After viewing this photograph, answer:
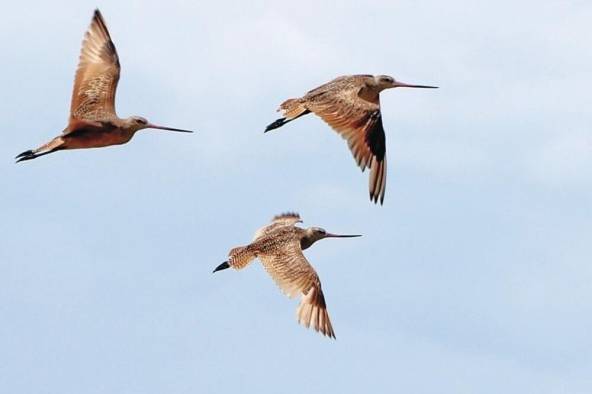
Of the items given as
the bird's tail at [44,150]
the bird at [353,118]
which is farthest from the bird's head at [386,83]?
the bird's tail at [44,150]

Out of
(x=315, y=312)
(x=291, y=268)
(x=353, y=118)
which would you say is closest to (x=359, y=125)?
(x=353, y=118)

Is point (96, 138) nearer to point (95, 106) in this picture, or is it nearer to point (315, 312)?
point (95, 106)

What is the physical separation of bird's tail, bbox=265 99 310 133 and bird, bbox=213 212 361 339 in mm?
2125

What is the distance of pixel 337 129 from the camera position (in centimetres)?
2150

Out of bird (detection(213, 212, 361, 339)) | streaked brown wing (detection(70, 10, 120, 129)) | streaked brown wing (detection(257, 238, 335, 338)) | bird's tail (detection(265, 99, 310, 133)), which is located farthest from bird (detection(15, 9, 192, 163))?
streaked brown wing (detection(257, 238, 335, 338))

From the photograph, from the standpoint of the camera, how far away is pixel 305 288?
69.2 ft

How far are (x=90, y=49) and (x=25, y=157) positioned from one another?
2988mm

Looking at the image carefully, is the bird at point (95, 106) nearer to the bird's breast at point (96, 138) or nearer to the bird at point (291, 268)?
the bird's breast at point (96, 138)

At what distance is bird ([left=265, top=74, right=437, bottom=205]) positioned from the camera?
70.9 ft

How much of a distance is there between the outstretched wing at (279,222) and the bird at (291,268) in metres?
0.84

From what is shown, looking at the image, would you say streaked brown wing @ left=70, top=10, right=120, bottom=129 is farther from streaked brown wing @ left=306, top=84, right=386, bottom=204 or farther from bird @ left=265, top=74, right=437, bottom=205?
streaked brown wing @ left=306, top=84, right=386, bottom=204

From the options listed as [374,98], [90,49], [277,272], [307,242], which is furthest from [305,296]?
[90,49]

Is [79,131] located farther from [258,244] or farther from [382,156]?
[382,156]

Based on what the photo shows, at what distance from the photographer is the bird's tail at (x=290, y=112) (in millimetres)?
21969
